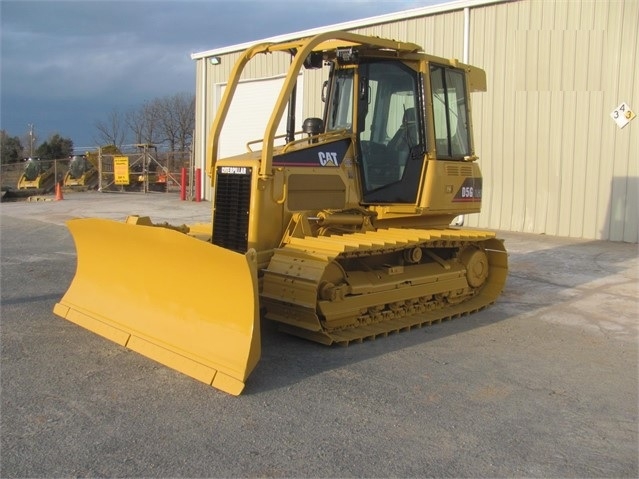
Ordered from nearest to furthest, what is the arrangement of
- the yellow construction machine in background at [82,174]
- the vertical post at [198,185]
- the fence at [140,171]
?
the vertical post at [198,185]
the fence at [140,171]
the yellow construction machine in background at [82,174]

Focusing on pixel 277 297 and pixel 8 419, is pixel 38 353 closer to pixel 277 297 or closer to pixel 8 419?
pixel 8 419

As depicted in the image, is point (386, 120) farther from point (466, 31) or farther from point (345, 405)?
point (466, 31)

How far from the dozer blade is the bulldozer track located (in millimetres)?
821

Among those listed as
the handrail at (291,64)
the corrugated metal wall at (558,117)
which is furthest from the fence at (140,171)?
the handrail at (291,64)

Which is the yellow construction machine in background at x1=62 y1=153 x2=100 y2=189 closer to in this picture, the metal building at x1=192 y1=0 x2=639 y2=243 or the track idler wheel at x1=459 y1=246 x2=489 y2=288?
the metal building at x1=192 y1=0 x2=639 y2=243

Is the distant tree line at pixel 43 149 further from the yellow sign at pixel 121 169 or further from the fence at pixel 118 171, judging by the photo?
the yellow sign at pixel 121 169

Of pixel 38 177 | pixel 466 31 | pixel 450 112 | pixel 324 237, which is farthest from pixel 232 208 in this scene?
pixel 38 177

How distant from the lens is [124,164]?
27.2 m

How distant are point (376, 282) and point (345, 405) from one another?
2133 millimetres

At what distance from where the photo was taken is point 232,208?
6223 millimetres

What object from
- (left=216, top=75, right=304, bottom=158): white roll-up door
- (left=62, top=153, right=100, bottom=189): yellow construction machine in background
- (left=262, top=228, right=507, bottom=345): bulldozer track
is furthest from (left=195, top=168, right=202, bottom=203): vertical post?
(left=262, top=228, right=507, bottom=345): bulldozer track

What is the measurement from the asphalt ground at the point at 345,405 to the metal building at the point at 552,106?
6.50 metres

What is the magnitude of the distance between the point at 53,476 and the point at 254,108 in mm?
17333

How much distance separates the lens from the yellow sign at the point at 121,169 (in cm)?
2714
